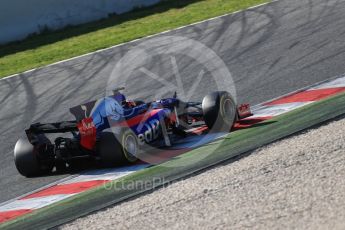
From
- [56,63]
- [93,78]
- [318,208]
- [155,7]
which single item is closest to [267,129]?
[318,208]

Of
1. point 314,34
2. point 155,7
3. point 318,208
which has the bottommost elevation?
point 318,208

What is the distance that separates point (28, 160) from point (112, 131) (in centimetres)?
114

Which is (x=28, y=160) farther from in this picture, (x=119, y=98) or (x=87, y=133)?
(x=119, y=98)

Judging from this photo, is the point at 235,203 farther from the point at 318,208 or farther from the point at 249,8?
the point at 249,8

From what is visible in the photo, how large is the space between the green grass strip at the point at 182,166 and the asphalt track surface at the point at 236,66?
182 cm

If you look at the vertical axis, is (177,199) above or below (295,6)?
below

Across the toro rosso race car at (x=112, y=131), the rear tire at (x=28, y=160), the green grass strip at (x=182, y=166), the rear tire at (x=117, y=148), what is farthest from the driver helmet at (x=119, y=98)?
the green grass strip at (x=182, y=166)

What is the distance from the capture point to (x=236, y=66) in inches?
527

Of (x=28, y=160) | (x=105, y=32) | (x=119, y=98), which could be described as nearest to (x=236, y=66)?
(x=119, y=98)

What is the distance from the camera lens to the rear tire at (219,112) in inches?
367

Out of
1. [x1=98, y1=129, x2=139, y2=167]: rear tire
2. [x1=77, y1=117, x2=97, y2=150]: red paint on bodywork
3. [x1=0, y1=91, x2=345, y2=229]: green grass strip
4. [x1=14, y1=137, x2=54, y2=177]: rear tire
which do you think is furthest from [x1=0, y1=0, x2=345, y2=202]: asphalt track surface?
[x1=0, y1=91, x2=345, y2=229]: green grass strip

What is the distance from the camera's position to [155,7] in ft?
68.4

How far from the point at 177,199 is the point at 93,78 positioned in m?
8.01

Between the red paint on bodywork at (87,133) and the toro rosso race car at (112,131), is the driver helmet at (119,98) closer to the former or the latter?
the toro rosso race car at (112,131)
